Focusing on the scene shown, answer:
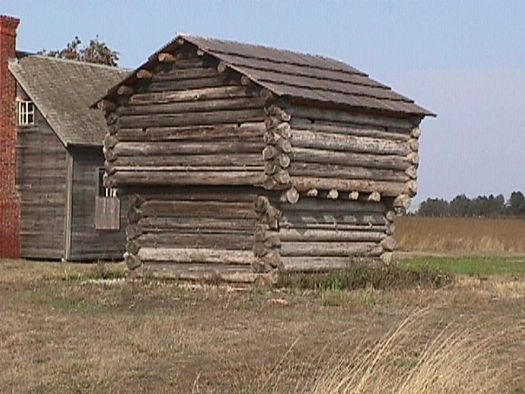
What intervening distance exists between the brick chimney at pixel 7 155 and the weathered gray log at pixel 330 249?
1465cm

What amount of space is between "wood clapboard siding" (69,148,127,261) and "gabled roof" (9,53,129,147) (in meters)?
0.63

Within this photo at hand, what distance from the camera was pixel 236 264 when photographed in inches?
966

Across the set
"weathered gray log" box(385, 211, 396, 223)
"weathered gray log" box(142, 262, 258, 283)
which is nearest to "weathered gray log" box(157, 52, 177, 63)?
"weathered gray log" box(142, 262, 258, 283)

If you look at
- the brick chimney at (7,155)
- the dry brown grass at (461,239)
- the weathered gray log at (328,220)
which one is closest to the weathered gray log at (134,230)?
the weathered gray log at (328,220)

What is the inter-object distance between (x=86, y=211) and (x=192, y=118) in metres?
12.5

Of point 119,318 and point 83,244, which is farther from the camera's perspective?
point 83,244

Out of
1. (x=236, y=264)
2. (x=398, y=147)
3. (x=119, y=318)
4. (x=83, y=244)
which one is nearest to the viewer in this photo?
(x=119, y=318)

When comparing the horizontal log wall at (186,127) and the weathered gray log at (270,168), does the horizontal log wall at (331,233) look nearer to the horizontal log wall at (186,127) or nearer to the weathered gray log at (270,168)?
the weathered gray log at (270,168)

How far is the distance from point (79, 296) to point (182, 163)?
505cm

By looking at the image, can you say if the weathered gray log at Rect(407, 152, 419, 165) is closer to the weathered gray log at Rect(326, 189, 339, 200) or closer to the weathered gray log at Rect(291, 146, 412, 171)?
the weathered gray log at Rect(291, 146, 412, 171)

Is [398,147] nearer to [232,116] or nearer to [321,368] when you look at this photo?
[232,116]

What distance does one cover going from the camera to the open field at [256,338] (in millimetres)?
11078

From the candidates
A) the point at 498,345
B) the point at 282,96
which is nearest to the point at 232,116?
the point at 282,96

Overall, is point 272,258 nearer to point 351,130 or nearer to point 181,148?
point 181,148
